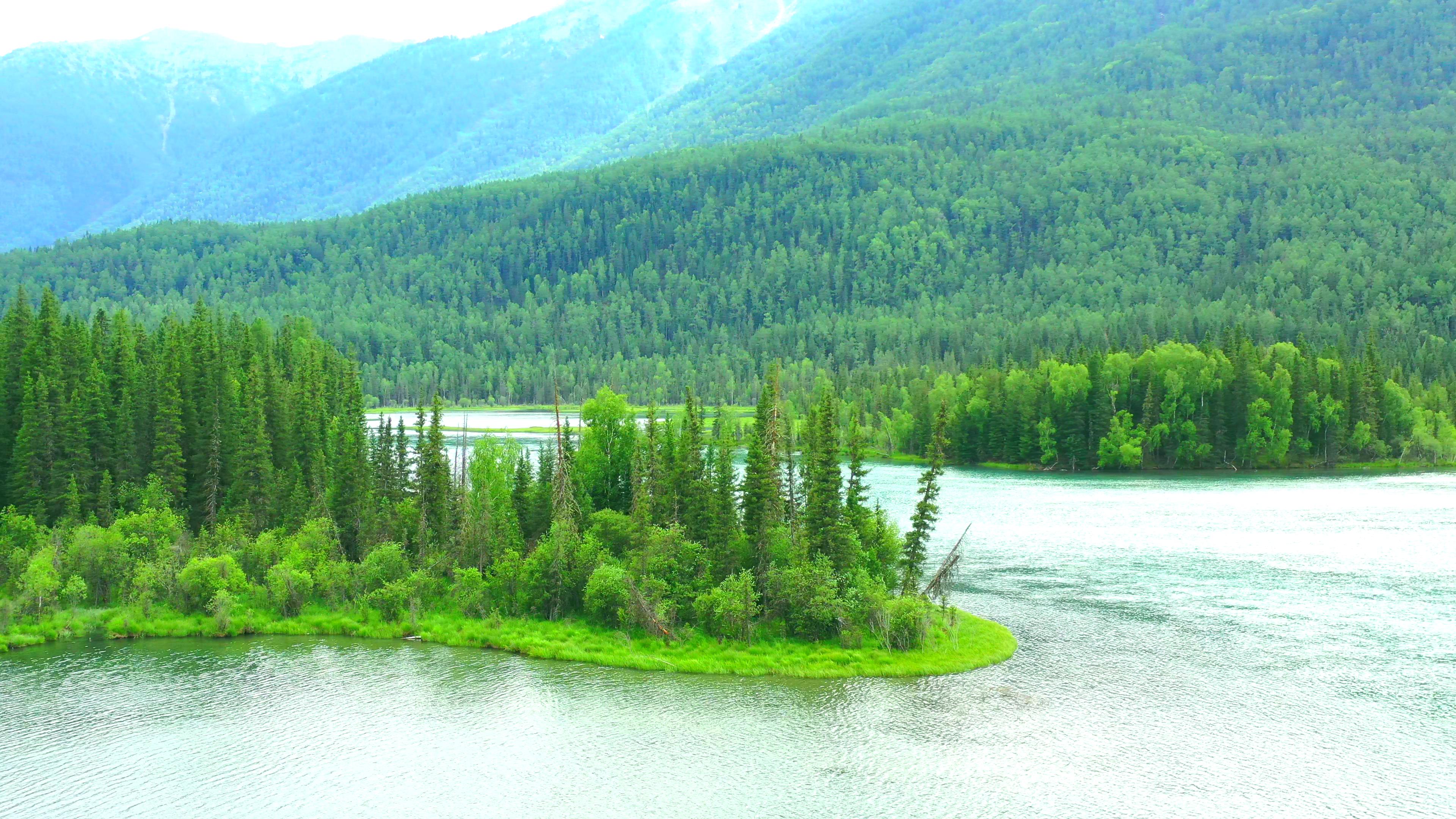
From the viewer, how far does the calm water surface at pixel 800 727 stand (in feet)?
165

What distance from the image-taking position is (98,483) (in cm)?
9594

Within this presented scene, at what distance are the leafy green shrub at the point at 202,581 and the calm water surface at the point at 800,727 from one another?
4.69 meters

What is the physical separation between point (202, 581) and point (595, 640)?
2782 centimetres

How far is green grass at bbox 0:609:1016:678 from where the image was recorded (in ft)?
221

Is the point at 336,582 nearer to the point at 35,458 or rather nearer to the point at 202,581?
the point at 202,581

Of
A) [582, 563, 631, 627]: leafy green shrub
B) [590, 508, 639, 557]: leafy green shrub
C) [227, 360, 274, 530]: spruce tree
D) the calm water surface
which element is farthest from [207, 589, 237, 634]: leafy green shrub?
[590, 508, 639, 557]: leafy green shrub

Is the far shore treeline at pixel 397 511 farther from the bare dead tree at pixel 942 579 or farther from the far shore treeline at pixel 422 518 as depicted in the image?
the bare dead tree at pixel 942 579

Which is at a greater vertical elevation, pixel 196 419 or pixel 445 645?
Answer: pixel 196 419

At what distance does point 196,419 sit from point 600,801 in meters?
68.3

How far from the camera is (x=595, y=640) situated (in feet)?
237

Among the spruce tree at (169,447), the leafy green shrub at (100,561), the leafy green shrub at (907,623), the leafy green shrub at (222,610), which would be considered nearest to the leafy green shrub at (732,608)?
the leafy green shrub at (907,623)

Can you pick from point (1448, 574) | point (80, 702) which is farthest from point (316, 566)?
point (1448, 574)

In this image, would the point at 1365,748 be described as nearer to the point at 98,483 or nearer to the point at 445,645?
the point at 445,645

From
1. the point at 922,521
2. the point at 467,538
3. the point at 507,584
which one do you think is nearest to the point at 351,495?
the point at 467,538
